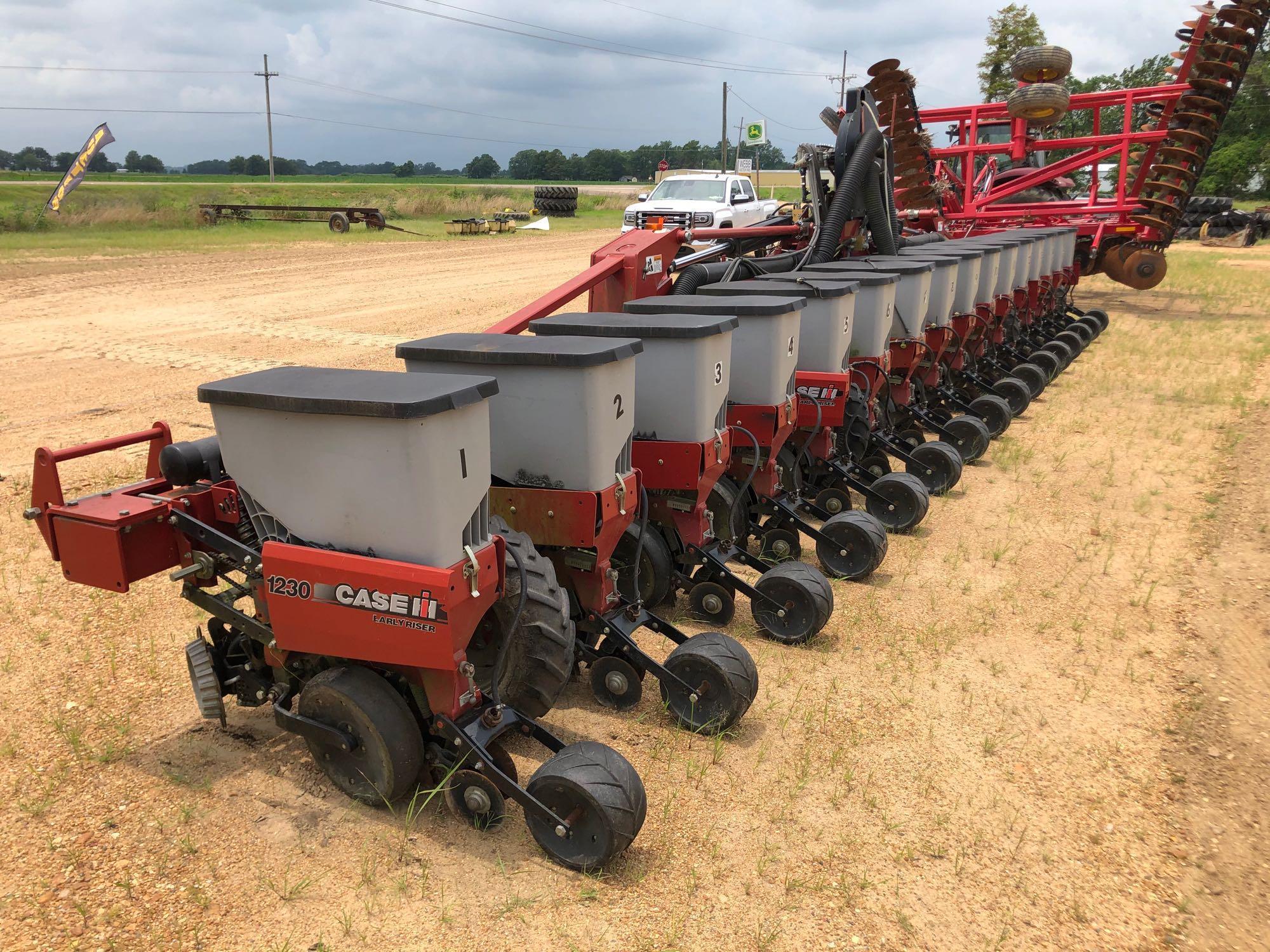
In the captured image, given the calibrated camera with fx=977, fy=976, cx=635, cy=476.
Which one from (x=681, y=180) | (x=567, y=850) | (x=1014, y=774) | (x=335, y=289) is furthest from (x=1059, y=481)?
(x=681, y=180)

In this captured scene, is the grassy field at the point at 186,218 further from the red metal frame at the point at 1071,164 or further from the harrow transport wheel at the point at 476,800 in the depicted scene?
the harrow transport wheel at the point at 476,800

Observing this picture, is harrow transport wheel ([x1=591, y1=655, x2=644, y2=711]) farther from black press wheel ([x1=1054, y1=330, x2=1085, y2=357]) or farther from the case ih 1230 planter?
black press wheel ([x1=1054, y1=330, x2=1085, y2=357])

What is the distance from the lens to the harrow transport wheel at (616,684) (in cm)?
418

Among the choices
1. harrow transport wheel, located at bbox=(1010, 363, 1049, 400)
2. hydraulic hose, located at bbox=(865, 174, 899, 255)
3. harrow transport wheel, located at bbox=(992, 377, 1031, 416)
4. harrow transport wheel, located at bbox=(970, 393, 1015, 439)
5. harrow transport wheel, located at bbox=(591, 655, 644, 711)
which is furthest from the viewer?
harrow transport wheel, located at bbox=(1010, 363, 1049, 400)

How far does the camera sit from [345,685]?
10.7 ft

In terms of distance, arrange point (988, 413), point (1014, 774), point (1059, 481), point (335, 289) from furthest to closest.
A: point (335, 289)
point (988, 413)
point (1059, 481)
point (1014, 774)

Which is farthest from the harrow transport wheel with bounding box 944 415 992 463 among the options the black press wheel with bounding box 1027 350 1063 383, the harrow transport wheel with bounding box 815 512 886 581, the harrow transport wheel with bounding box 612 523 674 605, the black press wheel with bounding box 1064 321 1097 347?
the black press wheel with bounding box 1064 321 1097 347

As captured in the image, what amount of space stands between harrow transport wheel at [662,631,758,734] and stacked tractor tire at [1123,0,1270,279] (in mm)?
13616

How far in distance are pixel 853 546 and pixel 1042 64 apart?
12441 mm

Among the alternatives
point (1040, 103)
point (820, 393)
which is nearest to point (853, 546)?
point (820, 393)

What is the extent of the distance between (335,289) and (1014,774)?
15.4m

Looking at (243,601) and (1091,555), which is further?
(1091,555)

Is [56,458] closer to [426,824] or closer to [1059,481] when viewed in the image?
[426,824]

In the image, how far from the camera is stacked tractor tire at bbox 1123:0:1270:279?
14094mm
